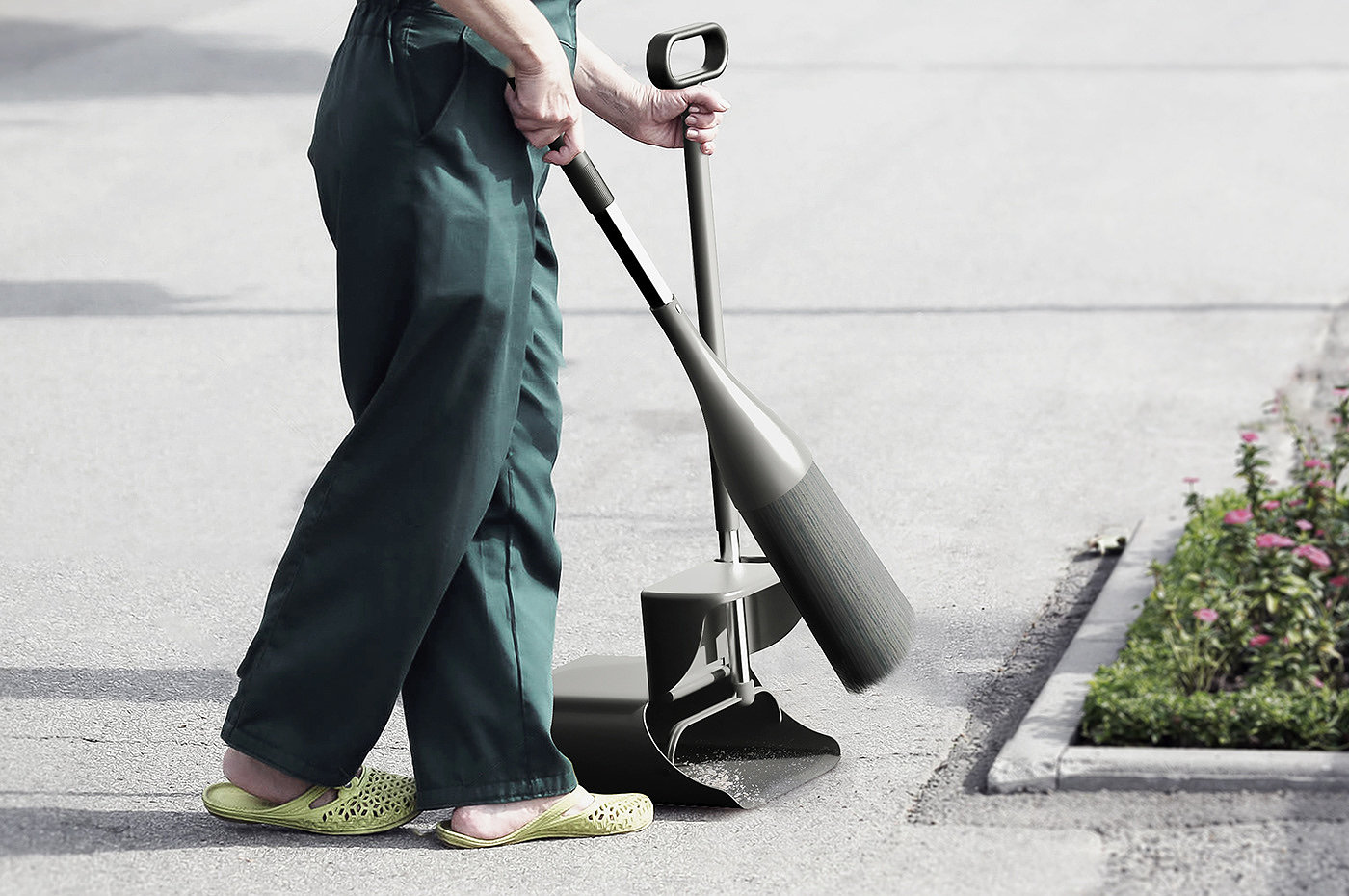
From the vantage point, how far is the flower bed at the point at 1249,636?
361 centimetres

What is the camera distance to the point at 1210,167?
9.67 meters

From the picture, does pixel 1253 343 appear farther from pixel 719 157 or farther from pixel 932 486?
pixel 719 157

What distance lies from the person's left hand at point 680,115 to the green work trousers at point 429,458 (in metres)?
0.30

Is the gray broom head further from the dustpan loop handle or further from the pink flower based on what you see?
the pink flower

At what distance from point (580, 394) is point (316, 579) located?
3.27m

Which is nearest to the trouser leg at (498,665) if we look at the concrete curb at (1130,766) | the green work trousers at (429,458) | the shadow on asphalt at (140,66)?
the green work trousers at (429,458)

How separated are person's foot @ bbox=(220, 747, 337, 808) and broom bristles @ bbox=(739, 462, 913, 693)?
2.98 ft

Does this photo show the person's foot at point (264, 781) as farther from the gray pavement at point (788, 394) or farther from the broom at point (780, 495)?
the broom at point (780, 495)

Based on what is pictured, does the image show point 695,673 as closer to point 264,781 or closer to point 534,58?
point 264,781

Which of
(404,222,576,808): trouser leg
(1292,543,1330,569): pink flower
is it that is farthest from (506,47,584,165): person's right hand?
(1292,543,1330,569): pink flower

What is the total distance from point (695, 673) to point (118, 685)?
4.64 feet

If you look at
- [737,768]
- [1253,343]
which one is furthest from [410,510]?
[1253,343]

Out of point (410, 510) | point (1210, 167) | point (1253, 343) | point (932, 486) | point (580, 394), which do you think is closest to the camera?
point (410, 510)

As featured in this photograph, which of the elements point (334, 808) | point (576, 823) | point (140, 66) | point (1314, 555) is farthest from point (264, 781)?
point (140, 66)
